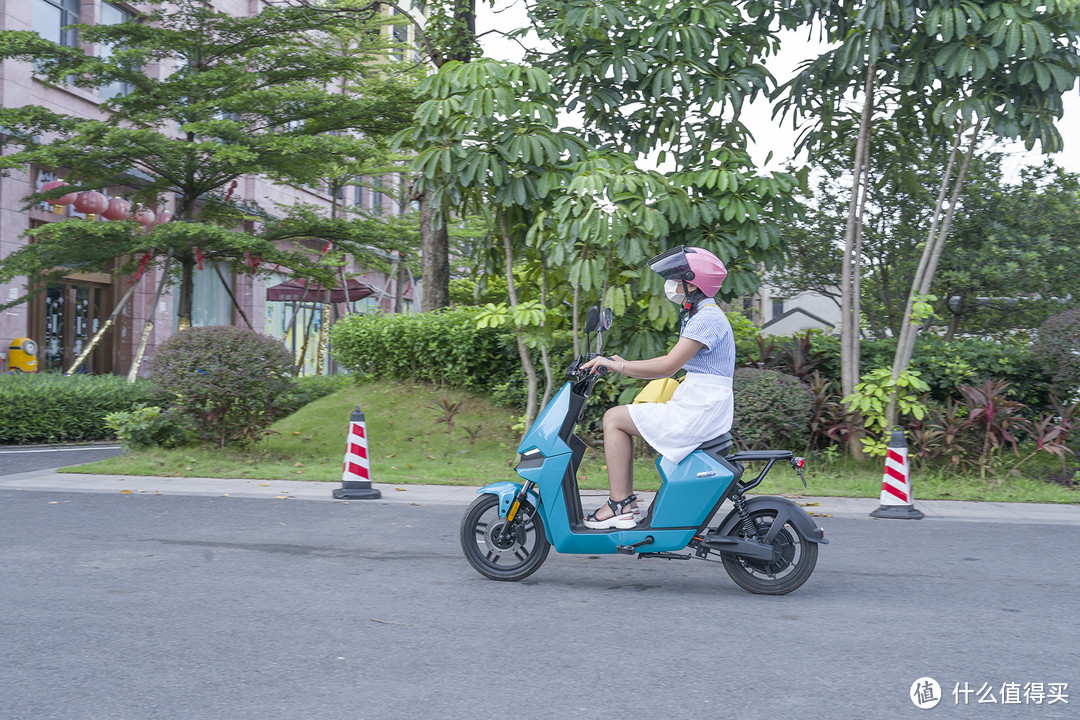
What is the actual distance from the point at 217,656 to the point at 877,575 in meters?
3.88

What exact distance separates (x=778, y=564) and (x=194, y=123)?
1288cm

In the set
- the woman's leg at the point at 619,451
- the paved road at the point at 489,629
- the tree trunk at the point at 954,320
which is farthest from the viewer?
the tree trunk at the point at 954,320

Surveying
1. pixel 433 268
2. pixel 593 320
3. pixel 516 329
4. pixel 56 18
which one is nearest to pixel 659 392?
pixel 593 320

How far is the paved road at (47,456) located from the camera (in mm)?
11352

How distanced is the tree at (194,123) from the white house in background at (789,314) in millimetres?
7232

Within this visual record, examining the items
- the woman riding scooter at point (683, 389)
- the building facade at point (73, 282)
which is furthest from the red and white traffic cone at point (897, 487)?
the building facade at point (73, 282)

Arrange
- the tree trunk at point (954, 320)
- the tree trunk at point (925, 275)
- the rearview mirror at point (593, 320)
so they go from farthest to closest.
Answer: the tree trunk at point (954, 320) → the tree trunk at point (925, 275) → the rearview mirror at point (593, 320)

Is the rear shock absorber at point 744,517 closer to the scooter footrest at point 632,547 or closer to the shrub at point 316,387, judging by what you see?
the scooter footrest at point 632,547

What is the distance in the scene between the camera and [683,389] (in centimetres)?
514

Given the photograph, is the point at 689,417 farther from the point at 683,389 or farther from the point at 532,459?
the point at 532,459

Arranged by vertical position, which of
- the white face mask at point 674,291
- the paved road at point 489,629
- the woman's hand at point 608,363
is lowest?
the paved road at point 489,629

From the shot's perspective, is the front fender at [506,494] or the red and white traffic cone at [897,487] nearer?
the front fender at [506,494]

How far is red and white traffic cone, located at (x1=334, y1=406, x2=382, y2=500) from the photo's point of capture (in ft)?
28.5

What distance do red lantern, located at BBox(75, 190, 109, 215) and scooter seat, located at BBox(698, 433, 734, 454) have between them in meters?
18.4
